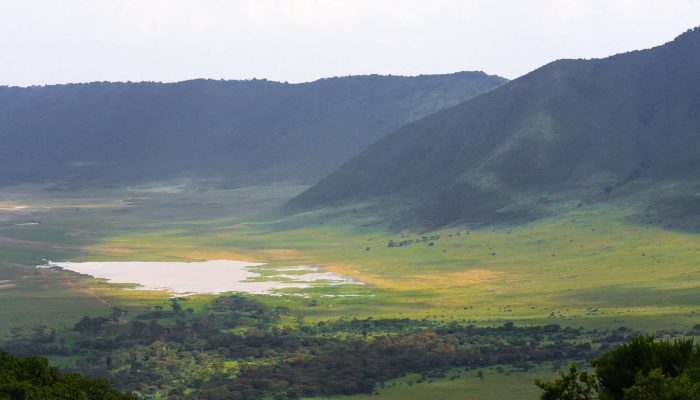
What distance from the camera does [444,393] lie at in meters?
61.6

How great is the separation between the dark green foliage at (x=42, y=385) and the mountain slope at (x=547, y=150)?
380 ft

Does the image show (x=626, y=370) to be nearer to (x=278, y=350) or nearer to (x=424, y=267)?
(x=278, y=350)

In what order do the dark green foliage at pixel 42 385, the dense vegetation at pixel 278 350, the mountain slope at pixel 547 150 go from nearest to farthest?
the dark green foliage at pixel 42 385
the dense vegetation at pixel 278 350
the mountain slope at pixel 547 150

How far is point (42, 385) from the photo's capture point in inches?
1378

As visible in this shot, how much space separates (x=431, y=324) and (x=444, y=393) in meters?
23.2

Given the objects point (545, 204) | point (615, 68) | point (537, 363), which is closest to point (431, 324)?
point (537, 363)

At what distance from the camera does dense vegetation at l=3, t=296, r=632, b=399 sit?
214 ft

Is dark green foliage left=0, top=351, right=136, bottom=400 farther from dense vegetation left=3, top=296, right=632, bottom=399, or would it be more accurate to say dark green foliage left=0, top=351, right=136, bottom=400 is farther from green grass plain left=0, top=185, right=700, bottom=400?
green grass plain left=0, top=185, right=700, bottom=400

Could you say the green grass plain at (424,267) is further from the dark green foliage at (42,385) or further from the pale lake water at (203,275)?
the dark green foliage at (42,385)

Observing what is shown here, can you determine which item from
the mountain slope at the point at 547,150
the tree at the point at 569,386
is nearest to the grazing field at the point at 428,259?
the mountain slope at the point at 547,150

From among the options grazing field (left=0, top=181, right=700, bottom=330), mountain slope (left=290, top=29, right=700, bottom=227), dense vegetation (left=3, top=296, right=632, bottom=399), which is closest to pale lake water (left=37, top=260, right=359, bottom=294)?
grazing field (left=0, top=181, right=700, bottom=330)

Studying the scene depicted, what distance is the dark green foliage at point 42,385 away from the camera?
3231 centimetres

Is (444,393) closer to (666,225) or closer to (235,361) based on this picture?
(235,361)

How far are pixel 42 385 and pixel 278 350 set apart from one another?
136 feet
